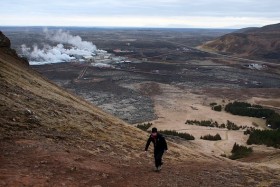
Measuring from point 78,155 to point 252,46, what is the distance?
325ft

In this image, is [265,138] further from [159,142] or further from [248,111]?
[159,142]

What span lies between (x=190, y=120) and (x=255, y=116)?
22.0ft

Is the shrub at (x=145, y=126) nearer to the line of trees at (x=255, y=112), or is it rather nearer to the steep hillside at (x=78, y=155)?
the line of trees at (x=255, y=112)

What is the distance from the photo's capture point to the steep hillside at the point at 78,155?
10.5 meters

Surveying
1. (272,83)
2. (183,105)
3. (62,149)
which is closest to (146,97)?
(183,105)

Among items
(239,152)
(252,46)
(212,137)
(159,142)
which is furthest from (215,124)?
(252,46)

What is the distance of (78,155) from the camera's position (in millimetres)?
12266

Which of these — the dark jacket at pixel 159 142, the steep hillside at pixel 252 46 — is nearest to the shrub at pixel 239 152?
the dark jacket at pixel 159 142

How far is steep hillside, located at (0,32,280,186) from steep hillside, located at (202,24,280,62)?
81.6 m

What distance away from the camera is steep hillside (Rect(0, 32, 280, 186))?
34.4ft

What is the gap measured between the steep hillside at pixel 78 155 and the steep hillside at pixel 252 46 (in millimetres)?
81584

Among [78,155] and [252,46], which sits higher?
[252,46]

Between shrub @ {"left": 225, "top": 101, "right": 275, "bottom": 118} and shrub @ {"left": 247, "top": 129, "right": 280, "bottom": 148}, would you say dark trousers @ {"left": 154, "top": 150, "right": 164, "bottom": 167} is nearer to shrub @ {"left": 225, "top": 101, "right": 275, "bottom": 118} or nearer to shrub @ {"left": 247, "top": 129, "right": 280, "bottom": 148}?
shrub @ {"left": 247, "top": 129, "right": 280, "bottom": 148}

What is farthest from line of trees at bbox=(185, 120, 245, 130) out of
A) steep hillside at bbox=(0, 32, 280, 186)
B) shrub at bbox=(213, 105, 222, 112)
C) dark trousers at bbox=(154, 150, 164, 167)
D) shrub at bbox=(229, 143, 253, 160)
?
dark trousers at bbox=(154, 150, 164, 167)
